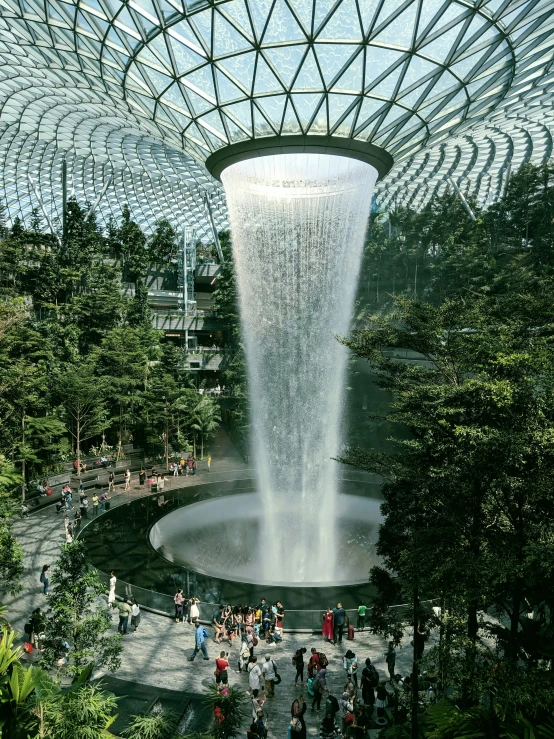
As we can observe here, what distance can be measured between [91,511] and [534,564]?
89.9 feet

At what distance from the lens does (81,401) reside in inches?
1687

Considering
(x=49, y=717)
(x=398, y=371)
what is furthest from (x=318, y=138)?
(x=49, y=717)

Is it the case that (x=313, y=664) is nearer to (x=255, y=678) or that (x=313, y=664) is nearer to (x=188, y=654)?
(x=255, y=678)

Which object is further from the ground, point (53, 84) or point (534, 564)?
point (53, 84)

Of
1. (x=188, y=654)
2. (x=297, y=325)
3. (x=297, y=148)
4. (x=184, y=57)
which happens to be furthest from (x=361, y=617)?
(x=297, y=325)

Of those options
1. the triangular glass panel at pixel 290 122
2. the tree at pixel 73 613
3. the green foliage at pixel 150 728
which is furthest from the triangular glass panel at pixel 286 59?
the green foliage at pixel 150 728

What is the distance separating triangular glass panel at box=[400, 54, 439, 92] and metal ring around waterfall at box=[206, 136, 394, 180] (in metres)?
3.95

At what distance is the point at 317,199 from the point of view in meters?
33.9

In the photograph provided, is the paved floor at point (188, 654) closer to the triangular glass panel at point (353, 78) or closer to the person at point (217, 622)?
the person at point (217, 622)

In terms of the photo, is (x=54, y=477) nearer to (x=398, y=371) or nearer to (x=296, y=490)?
(x=296, y=490)

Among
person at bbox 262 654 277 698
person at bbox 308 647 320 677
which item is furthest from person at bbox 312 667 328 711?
person at bbox 262 654 277 698

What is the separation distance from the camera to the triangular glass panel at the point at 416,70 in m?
23.7

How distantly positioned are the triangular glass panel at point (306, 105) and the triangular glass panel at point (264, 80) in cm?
103

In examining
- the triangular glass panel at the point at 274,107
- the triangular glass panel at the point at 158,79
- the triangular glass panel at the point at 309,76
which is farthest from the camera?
the triangular glass panel at the point at 158,79
